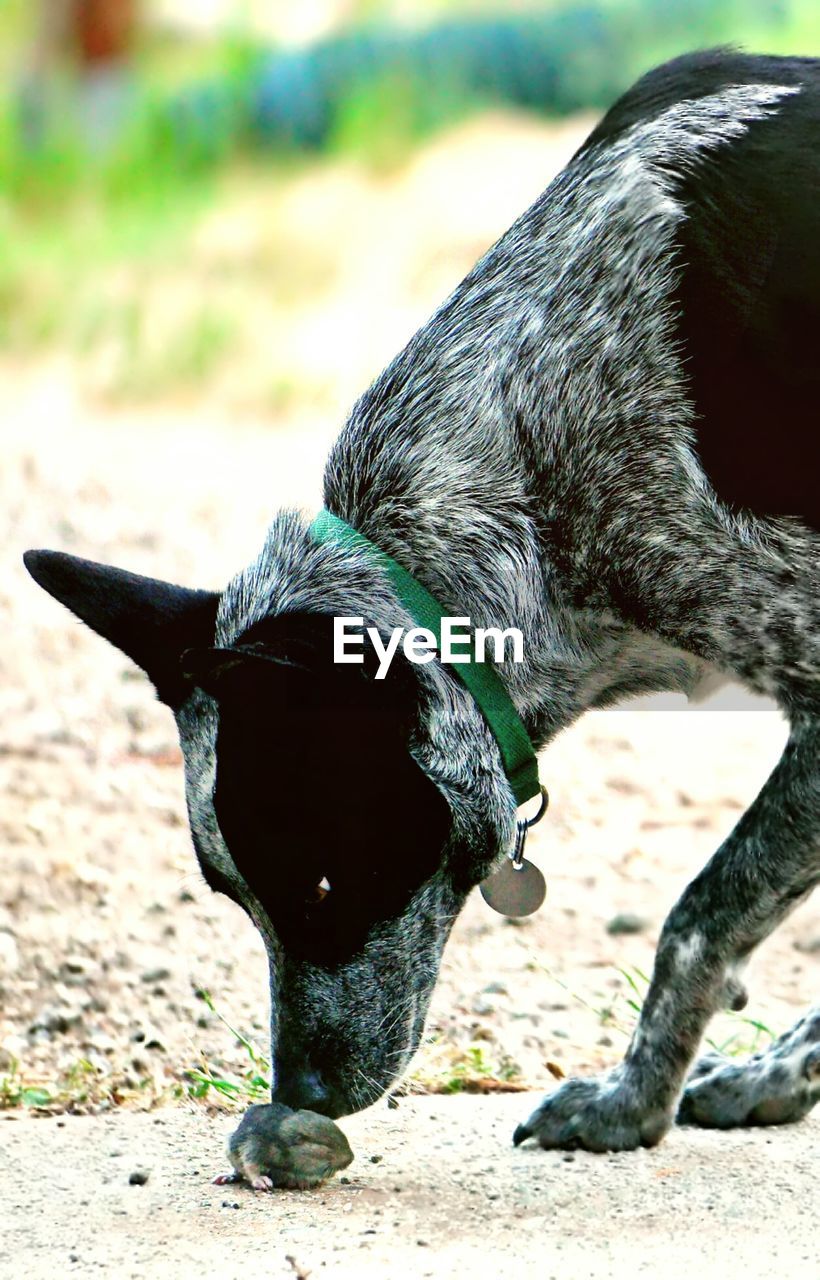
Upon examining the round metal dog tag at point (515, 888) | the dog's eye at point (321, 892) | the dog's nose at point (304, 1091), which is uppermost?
the dog's eye at point (321, 892)

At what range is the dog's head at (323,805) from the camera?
10.4ft

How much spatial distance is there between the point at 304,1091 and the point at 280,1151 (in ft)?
0.50

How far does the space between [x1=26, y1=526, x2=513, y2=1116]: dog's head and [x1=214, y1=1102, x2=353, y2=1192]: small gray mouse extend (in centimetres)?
9

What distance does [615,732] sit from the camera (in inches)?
254

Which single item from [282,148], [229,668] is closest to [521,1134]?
[229,668]

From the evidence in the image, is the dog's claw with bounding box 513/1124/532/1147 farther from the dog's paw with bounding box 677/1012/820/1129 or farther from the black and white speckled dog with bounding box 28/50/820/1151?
the dog's paw with bounding box 677/1012/820/1129

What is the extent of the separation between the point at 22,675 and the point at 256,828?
10.6ft

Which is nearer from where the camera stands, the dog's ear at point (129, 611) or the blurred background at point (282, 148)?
the dog's ear at point (129, 611)

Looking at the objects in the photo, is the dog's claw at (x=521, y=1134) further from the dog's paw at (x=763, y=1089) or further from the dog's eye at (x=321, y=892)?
the dog's eye at (x=321, y=892)

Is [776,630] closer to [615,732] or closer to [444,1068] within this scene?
[444,1068]

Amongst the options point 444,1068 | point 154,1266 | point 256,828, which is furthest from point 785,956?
point 154,1266

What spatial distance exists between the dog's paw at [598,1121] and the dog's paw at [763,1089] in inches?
7.8

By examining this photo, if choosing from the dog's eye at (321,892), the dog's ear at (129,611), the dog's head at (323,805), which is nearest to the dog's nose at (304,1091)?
the dog's head at (323,805)

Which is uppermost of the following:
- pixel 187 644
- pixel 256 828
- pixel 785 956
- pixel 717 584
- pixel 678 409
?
pixel 678 409
